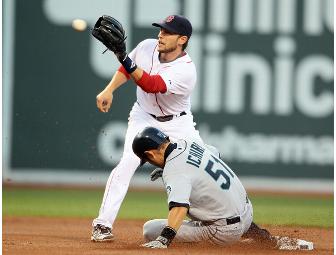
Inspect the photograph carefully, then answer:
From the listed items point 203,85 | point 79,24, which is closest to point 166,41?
point 79,24

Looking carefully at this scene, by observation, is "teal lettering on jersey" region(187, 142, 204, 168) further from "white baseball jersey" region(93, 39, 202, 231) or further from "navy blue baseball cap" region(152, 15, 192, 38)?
"navy blue baseball cap" region(152, 15, 192, 38)

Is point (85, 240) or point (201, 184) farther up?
point (201, 184)

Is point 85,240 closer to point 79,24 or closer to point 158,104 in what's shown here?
point 158,104

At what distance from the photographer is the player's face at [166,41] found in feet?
22.7

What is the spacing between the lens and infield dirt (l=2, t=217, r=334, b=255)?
6.04 metres

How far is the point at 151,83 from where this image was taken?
260 inches

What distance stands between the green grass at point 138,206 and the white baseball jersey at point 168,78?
223 centimetres

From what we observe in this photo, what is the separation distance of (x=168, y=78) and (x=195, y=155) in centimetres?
106

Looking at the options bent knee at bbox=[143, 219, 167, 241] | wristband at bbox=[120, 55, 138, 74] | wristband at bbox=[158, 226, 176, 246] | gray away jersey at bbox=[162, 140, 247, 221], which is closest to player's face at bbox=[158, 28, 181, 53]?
wristband at bbox=[120, 55, 138, 74]

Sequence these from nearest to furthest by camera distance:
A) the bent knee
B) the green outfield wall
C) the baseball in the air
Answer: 1. the bent knee
2. the baseball in the air
3. the green outfield wall

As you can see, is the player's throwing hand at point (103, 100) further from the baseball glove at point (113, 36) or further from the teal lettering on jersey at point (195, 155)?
the teal lettering on jersey at point (195, 155)

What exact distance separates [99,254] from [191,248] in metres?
0.76

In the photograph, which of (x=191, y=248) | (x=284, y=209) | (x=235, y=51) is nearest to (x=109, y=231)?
(x=191, y=248)

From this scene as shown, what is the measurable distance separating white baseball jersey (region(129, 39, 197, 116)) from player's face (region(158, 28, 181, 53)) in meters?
0.13
